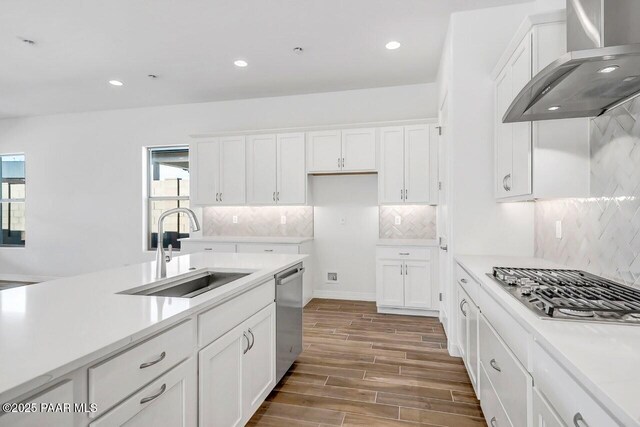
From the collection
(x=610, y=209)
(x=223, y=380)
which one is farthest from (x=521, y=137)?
(x=223, y=380)

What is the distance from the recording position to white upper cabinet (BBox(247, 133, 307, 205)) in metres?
4.61

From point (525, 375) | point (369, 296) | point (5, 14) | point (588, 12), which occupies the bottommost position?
point (369, 296)

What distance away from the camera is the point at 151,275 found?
1.96 meters

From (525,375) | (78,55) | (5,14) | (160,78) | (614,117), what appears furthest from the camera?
(160,78)

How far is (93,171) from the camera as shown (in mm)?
5871

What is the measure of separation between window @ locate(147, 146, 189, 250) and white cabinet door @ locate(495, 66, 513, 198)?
4686 millimetres

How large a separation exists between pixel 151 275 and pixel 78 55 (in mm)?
3322

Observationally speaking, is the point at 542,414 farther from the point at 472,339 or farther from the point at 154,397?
the point at 154,397

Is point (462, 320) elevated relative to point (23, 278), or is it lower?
elevated

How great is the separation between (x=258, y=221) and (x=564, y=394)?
4547 mm

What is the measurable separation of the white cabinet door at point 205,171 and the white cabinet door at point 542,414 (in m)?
4.52

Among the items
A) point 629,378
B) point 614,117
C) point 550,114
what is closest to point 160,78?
point 550,114

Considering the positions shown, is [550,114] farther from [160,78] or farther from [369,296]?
[160,78]

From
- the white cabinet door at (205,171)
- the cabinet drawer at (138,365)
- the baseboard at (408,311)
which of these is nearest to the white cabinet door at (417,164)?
the baseboard at (408,311)
